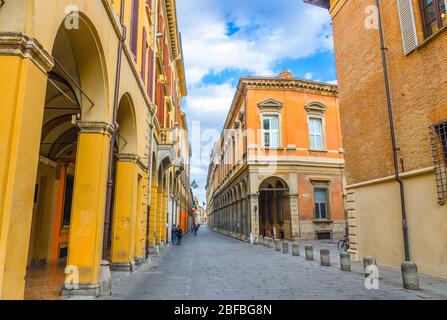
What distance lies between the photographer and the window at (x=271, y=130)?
24.6m

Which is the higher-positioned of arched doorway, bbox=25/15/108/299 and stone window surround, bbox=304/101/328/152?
stone window surround, bbox=304/101/328/152

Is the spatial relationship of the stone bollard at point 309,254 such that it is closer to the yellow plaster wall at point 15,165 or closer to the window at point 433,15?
the window at point 433,15

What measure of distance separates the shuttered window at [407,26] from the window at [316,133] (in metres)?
15.2

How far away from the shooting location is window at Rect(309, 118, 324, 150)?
2527 centimetres

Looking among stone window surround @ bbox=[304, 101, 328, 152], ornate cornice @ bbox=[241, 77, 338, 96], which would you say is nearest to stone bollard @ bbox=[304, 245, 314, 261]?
stone window surround @ bbox=[304, 101, 328, 152]

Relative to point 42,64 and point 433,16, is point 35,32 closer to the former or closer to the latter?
point 42,64

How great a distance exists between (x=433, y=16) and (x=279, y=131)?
51.0 feet

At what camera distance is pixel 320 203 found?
24.2 metres

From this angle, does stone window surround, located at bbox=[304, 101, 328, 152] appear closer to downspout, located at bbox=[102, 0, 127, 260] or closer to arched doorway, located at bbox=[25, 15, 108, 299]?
arched doorway, located at bbox=[25, 15, 108, 299]

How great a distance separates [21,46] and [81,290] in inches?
189

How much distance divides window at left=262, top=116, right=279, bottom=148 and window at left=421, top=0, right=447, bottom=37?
50.2 ft

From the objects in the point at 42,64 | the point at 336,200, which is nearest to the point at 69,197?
the point at 42,64

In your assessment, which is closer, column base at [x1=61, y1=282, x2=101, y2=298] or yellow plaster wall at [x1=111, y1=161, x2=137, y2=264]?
column base at [x1=61, y1=282, x2=101, y2=298]

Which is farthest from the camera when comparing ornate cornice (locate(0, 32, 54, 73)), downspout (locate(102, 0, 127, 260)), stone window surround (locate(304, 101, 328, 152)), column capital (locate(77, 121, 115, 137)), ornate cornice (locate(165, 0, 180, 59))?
stone window surround (locate(304, 101, 328, 152))
